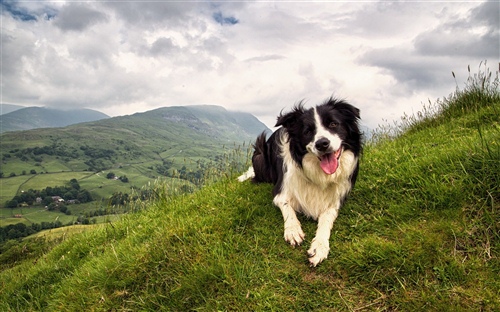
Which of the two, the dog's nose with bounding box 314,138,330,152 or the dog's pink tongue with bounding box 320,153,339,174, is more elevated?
the dog's nose with bounding box 314,138,330,152

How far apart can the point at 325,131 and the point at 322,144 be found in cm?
32

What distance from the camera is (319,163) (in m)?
4.78

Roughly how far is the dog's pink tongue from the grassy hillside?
771 millimetres

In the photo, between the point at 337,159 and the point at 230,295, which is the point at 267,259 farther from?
the point at 337,159

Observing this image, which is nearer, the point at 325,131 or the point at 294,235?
the point at 294,235

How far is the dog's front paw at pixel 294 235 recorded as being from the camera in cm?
442

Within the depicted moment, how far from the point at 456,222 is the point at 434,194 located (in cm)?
51

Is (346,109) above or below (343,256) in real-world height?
above

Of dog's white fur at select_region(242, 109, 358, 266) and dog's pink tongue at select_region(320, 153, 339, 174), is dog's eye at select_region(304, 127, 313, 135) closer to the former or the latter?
dog's white fur at select_region(242, 109, 358, 266)

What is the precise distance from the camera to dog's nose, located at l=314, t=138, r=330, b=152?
4.38 m

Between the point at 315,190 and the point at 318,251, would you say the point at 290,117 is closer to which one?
the point at 315,190

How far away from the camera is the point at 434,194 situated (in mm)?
4203

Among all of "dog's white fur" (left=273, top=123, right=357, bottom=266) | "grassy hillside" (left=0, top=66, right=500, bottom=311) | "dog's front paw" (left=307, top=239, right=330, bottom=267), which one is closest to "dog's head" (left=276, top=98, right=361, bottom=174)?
"dog's white fur" (left=273, top=123, right=357, bottom=266)

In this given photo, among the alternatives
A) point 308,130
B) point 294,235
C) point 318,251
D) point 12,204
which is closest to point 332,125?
point 308,130
